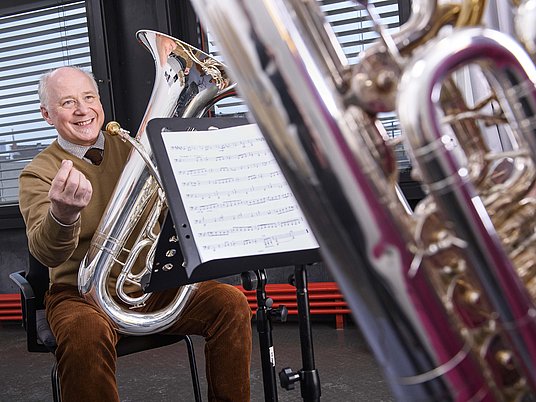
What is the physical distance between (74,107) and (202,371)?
1311 millimetres

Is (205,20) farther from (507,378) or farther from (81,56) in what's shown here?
(81,56)

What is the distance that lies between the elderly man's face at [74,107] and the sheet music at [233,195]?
68 centimetres

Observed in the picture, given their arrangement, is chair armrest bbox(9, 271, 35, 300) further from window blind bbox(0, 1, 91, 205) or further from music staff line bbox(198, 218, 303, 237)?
window blind bbox(0, 1, 91, 205)

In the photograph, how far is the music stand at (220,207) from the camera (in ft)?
4.22

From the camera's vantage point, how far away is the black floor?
8.25 ft

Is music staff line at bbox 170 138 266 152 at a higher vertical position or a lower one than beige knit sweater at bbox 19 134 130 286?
higher

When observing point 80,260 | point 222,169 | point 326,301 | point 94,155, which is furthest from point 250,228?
point 326,301

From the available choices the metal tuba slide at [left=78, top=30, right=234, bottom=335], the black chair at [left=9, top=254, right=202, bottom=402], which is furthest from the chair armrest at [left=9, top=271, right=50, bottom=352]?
the metal tuba slide at [left=78, top=30, right=234, bottom=335]

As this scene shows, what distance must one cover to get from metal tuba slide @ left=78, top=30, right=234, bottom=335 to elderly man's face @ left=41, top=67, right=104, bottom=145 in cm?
33

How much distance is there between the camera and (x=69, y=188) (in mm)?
1437

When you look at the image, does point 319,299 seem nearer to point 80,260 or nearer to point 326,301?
point 326,301

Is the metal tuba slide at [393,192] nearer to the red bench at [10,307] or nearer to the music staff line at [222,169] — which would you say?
the music staff line at [222,169]

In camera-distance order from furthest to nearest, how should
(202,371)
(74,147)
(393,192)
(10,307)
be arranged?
(10,307)
(202,371)
(74,147)
(393,192)

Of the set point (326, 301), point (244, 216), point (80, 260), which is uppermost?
point (244, 216)
